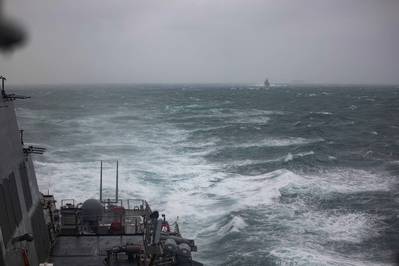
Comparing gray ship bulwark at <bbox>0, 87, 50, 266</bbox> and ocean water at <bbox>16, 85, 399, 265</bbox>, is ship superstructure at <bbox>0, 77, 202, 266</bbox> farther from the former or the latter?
ocean water at <bbox>16, 85, 399, 265</bbox>

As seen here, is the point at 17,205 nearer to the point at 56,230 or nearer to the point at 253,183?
the point at 56,230

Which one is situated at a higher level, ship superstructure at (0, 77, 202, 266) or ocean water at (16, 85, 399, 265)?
ship superstructure at (0, 77, 202, 266)

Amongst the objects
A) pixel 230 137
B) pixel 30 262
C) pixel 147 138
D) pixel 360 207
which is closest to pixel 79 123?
pixel 147 138

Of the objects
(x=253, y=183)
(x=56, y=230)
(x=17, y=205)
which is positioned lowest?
(x=253, y=183)

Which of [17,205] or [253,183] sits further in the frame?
[253,183]

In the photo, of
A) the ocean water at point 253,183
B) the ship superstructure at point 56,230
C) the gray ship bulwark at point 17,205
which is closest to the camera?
the gray ship bulwark at point 17,205

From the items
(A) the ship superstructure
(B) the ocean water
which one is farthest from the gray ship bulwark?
(B) the ocean water

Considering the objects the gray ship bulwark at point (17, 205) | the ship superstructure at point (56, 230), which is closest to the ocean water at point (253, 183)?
the ship superstructure at point (56, 230)

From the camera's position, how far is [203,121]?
98125mm

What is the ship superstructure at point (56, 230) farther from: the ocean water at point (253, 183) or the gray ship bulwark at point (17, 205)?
the ocean water at point (253, 183)

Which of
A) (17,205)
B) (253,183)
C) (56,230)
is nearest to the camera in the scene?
(17,205)

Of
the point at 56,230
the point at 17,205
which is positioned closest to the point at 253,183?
the point at 56,230

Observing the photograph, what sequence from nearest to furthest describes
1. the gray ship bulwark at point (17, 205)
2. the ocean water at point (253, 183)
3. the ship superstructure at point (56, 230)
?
the gray ship bulwark at point (17, 205), the ship superstructure at point (56, 230), the ocean water at point (253, 183)

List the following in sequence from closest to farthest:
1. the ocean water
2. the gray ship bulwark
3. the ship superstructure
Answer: the gray ship bulwark, the ship superstructure, the ocean water
